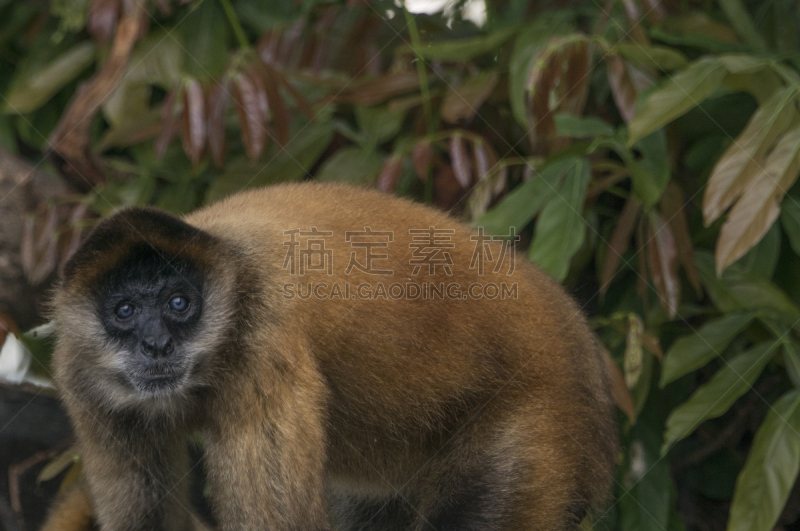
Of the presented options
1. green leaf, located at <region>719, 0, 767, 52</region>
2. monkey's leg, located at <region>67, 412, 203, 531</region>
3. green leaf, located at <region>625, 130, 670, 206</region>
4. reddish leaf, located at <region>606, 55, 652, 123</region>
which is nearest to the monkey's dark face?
monkey's leg, located at <region>67, 412, 203, 531</region>

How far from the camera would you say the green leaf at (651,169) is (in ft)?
11.1

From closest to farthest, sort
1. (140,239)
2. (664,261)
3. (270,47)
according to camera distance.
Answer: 1. (140,239)
2. (664,261)
3. (270,47)

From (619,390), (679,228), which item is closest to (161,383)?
(619,390)

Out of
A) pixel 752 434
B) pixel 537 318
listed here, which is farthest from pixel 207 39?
pixel 752 434

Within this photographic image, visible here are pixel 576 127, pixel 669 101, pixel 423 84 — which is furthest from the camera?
pixel 423 84

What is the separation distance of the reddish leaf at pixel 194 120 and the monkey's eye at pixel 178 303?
3.88 feet

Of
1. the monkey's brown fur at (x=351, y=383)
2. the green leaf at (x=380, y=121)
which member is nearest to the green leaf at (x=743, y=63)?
the monkey's brown fur at (x=351, y=383)

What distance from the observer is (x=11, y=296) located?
4.14 meters

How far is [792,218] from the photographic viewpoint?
3494 mm

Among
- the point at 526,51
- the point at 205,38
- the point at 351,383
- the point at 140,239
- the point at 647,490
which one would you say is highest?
the point at 205,38

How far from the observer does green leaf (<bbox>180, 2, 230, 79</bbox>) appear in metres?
4.54

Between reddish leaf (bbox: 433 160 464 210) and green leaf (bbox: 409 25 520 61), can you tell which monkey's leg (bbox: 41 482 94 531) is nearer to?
reddish leaf (bbox: 433 160 464 210)

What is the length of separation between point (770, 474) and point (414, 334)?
1660mm

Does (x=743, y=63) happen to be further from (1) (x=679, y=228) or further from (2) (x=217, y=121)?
(2) (x=217, y=121)
